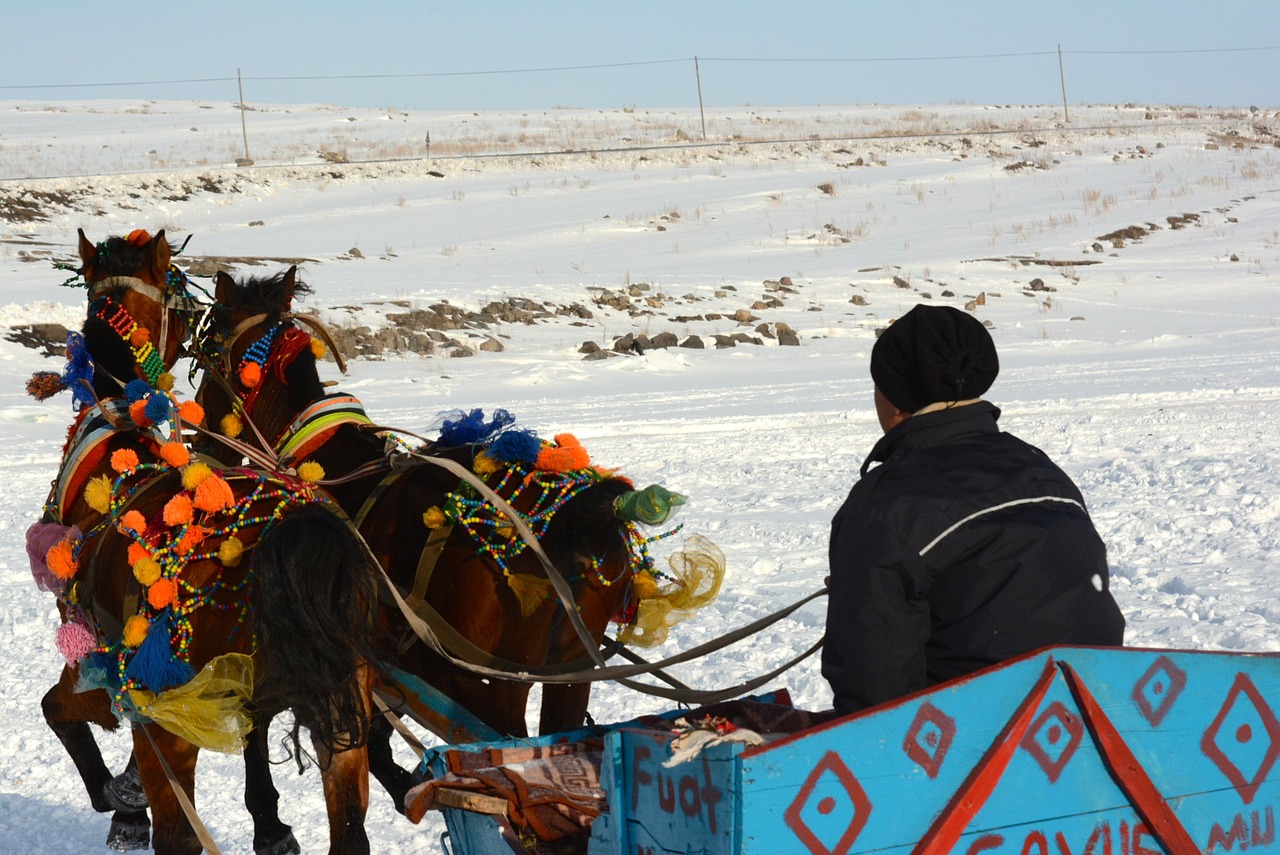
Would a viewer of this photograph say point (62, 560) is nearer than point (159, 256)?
Yes

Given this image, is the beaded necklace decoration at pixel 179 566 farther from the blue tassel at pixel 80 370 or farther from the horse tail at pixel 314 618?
the blue tassel at pixel 80 370

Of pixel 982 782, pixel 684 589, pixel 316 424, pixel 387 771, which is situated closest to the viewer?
pixel 982 782

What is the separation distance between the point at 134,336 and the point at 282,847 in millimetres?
2014

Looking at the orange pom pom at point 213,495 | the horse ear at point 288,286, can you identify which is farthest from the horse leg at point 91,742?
the horse ear at point 288,286

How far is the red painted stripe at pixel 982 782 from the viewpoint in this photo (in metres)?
2.62

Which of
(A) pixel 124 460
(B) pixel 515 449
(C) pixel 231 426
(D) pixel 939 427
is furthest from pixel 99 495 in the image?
(D) pixel 939 427

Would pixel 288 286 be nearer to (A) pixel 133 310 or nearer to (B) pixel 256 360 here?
(B) pixel 256 360

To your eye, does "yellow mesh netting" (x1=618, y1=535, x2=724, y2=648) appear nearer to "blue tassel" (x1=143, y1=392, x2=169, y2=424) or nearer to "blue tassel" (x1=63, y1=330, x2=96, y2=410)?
"blue tassel" (x1=143, y1=392, x2=169, y2=424)

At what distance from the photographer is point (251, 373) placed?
4.92 m

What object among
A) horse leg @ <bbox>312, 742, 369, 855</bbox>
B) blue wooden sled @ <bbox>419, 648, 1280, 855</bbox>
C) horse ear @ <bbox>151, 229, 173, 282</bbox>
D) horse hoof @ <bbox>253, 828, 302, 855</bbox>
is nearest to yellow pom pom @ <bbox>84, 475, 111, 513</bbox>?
horse ear @ <bbox>151, 229, 173, 282</bbox>

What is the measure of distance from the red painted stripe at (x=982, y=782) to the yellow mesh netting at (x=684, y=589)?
178cm

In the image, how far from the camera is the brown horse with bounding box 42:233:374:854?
12.6 feet

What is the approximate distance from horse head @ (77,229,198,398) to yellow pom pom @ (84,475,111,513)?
570 millimetres

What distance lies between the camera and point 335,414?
4789 mm
